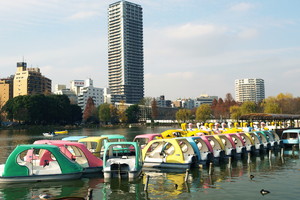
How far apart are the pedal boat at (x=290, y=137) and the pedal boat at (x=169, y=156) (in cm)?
2171

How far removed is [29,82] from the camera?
17150cm

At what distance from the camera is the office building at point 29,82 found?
171250 mm

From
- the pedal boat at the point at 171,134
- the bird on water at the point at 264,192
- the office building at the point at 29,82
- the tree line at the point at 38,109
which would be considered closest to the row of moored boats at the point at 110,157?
the pedal boat at the point at 171,134

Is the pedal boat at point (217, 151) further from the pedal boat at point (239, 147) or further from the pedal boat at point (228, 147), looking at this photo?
the pedal boat at point (239, 147)

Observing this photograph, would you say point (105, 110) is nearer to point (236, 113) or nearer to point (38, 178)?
point (236, 113)

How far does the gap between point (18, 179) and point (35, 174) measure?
1.16 metres

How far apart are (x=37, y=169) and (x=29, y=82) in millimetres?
160733

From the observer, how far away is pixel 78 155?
26.8m

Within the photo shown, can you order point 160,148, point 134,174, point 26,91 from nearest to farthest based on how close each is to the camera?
point 134,174, point 160,148, point 26,91

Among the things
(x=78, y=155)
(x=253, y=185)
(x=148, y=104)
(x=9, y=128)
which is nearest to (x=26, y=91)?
(x=9, y=128)

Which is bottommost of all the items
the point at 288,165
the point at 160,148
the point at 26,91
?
the point at 288,165

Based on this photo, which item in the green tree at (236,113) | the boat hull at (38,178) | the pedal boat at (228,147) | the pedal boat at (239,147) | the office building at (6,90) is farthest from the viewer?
the office building at (6,90)

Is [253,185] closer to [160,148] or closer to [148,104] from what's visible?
[160,148]

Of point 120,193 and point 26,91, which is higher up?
point 26,91
